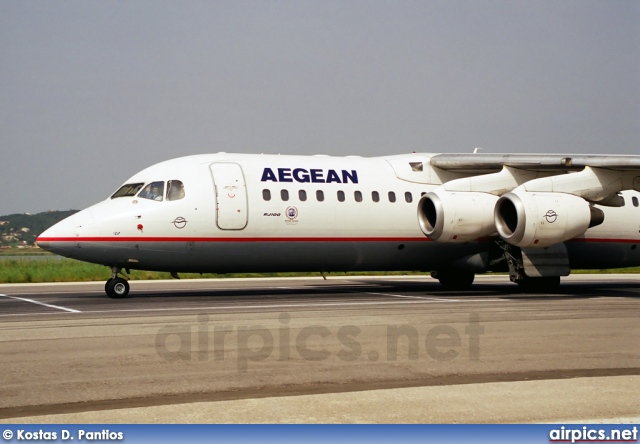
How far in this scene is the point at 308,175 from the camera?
21.0 meters

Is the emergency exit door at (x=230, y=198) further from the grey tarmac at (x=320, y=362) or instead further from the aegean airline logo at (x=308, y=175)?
the grey tarmac at (x=320, y=362)

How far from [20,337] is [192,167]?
28.5 feet

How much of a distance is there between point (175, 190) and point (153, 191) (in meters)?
0.53

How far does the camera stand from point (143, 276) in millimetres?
33281

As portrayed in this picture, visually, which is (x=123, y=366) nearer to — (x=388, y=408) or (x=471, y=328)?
(x=388, y=408)

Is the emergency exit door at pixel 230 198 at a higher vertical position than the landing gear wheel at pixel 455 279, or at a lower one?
higher

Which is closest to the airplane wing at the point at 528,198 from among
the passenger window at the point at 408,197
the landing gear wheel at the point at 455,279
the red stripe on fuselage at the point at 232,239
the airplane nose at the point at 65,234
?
the passenger window at the point at 408,197

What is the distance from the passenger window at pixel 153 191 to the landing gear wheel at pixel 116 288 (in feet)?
6.90

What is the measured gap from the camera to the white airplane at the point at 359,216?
1936 centimetres

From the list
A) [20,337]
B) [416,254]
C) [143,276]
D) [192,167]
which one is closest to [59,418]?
[20,337]

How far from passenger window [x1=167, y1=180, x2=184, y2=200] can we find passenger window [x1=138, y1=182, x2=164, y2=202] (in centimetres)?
18

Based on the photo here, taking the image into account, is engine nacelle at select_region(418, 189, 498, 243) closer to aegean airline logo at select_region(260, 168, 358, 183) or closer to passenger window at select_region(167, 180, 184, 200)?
aegean airline logo at select_region(260, 168, 358, 183)

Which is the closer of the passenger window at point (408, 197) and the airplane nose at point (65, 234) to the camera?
the airplane nose at point (65, 234)

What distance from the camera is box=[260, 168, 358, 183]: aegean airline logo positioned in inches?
811
